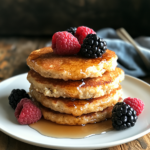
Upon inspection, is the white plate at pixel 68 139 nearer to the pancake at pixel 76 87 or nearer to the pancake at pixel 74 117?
the pancake at pixel 74 117

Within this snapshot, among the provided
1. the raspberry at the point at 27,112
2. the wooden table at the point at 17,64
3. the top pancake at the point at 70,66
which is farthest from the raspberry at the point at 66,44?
the wooden table at the point at 17,64

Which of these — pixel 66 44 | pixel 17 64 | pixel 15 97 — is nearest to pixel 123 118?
pixel 66 44

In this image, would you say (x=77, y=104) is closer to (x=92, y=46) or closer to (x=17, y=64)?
(x=92, y=46)

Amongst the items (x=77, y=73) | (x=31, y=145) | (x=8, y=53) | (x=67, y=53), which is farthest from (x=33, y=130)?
(x=8, y=53)

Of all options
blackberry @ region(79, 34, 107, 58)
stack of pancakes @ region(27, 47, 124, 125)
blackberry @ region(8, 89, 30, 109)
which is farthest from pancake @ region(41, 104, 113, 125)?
blackberry @ region(79, 34, 107, 58)

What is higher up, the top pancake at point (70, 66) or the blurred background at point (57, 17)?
the top pancake at point (70, 66)

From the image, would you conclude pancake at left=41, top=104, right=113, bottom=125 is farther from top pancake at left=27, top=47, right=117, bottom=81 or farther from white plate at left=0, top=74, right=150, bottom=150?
top pancake at left=27, top=47, right=117, bottom=81
